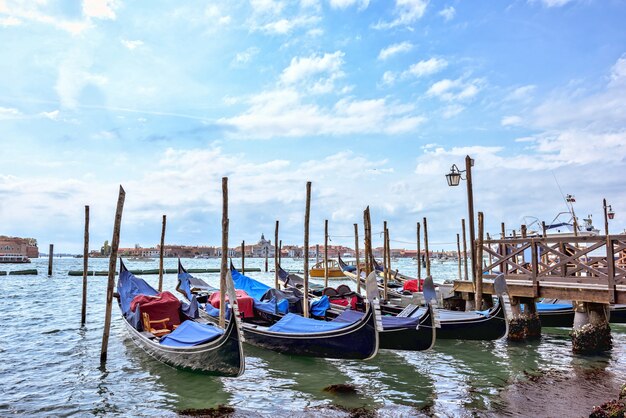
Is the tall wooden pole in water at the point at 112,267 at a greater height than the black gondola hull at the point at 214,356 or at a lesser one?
greater

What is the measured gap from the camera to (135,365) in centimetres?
777

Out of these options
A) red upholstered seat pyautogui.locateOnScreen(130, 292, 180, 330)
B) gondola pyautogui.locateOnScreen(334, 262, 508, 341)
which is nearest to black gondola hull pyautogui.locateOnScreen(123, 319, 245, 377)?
red upholstered seat pyautogui.locateOnScreen(130, 292, 180, 330)

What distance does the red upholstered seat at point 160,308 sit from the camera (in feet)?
29.2

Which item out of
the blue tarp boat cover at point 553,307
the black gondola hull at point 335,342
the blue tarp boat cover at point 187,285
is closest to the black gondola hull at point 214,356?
the black gondola hull at point 335,342

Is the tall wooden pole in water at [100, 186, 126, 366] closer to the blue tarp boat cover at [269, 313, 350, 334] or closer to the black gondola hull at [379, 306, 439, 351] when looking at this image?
the blue tarp boat cover at [269, 313, 350, 334]

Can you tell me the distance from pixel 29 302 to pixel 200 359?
14.9m

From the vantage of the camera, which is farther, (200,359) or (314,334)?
(314,334)

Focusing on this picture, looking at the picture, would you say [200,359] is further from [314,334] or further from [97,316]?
[97,316]

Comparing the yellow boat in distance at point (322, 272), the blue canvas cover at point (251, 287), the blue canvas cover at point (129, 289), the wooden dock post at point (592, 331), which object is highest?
the blue canvas cover at point (129, 289)

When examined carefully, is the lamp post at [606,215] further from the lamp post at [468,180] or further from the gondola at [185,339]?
the gondola at [185,339]

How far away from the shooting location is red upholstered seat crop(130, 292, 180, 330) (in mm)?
8906

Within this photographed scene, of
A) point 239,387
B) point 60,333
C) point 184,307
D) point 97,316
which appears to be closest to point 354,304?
point 184,307

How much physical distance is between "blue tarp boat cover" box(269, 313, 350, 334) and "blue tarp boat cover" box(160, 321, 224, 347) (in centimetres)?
139

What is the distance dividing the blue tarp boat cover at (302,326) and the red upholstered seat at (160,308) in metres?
2.12
